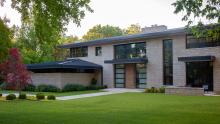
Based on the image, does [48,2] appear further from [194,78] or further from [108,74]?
[108,74]

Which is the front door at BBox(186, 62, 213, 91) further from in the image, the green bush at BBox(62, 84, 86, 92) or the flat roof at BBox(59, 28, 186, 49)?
the green bush at BBox(62, 84, 86, 92)

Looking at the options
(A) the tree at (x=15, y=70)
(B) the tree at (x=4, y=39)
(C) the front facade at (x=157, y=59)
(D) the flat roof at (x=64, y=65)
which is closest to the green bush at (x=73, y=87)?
(D) the flat roof at (x=64, y=65)

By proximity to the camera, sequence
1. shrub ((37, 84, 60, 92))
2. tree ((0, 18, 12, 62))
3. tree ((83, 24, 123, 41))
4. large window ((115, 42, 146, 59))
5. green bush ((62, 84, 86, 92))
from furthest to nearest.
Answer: tree ((83, 24, 123, 41)), large window ((115, 42, 146, 59)), green bush ((62, 84, 86, 92)), shrub ((37, 84, 60, 92)), tree ((0, 18, 12, 62))

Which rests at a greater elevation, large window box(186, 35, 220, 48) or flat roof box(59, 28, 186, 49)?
flat roof box(59, 28, 186, 49)

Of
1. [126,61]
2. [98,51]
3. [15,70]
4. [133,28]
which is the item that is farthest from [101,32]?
[15,70]

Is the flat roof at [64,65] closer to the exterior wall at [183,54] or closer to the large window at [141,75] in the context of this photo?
the large window at [141,75]

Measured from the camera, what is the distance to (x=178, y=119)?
11.8 metres

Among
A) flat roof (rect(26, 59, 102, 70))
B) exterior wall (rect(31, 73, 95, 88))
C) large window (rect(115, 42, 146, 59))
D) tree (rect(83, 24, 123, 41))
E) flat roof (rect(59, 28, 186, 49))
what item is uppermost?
tree (rect(83, 24, 123, 41))

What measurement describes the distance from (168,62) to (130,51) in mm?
5159

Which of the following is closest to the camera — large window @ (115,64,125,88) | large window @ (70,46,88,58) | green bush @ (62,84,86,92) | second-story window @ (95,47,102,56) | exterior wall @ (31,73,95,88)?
green bush @ (62,84,86,92)

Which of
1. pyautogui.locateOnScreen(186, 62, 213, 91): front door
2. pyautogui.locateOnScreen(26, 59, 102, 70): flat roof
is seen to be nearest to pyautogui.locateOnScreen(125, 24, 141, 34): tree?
pyautogui.locateOnScreen(26, 59, 102, 70): flat roof

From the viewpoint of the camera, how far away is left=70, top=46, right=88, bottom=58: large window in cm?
4034

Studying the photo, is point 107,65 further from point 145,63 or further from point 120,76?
point 145,63

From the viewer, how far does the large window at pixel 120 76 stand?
35719mm
